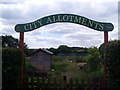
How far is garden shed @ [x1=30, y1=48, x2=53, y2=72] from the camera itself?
12854 millimetres

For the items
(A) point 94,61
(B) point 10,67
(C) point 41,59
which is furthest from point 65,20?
(C) point 41,59

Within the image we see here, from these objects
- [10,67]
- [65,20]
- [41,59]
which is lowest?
Answer: [41,59]

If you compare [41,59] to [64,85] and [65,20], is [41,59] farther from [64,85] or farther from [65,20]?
[65,20]

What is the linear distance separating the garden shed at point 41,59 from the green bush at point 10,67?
6.28 meters

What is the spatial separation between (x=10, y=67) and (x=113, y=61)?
10.8 ft

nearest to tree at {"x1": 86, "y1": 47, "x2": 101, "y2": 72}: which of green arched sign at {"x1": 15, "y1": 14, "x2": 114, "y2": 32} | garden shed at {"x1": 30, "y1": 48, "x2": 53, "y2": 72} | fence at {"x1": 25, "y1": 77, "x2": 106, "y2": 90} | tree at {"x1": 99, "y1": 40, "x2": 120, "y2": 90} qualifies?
garden shed at {"x1": 30, "y1": 48, "x2": 53, "y2": 72}

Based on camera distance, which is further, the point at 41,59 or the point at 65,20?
the point at 41,59

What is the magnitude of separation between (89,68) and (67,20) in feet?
14.9

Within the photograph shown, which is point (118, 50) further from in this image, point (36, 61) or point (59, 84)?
point (36, 61)

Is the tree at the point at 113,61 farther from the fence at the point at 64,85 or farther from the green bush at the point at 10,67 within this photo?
the green bush at the point at 10,67

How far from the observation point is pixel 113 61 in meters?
6.00

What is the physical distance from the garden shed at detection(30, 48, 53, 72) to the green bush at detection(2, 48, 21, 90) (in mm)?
6283

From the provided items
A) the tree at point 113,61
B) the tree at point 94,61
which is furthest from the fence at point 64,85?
the tree at point 94,61

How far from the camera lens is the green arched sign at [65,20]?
7.07 metres
